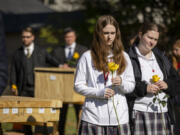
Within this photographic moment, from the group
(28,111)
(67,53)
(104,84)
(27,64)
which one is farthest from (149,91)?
(67,53)

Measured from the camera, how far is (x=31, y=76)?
27.1 feet

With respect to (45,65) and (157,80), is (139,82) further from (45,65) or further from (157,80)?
(45,65)

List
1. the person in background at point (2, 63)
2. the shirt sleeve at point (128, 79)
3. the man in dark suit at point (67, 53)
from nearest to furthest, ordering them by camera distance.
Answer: the person in background at point (2, 63)
the shirt sleeve at point (128, 79)
the man in dark suit at point (67, 53)

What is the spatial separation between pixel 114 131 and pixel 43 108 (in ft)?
3.01

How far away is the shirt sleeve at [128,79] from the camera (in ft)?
14.7

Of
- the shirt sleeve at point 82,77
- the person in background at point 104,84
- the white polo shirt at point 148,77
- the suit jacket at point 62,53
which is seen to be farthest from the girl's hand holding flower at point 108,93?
the suit jacket at point 62,53

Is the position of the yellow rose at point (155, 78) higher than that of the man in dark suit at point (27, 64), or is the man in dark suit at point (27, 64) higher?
the man in dark suit at point (27, 64)

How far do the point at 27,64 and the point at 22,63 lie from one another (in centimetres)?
9

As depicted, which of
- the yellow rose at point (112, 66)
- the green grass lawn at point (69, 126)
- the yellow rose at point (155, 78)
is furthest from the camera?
the green grass lawn at point (69, 126)

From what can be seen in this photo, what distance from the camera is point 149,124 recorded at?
5.02 meters

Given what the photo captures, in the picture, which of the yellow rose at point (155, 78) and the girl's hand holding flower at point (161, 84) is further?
the girl's hand holding flower at point (161, 84)

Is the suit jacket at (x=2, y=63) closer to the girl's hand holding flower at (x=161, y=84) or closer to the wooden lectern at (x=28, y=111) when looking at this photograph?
the wooden lectern at (x=28, y=111)

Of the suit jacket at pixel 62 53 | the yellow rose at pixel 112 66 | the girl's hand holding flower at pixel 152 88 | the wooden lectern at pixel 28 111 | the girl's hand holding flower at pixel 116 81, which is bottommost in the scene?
the wooden lectern at pixel 28 111

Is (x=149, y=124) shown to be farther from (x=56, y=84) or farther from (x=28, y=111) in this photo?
(x=56, y=84)
